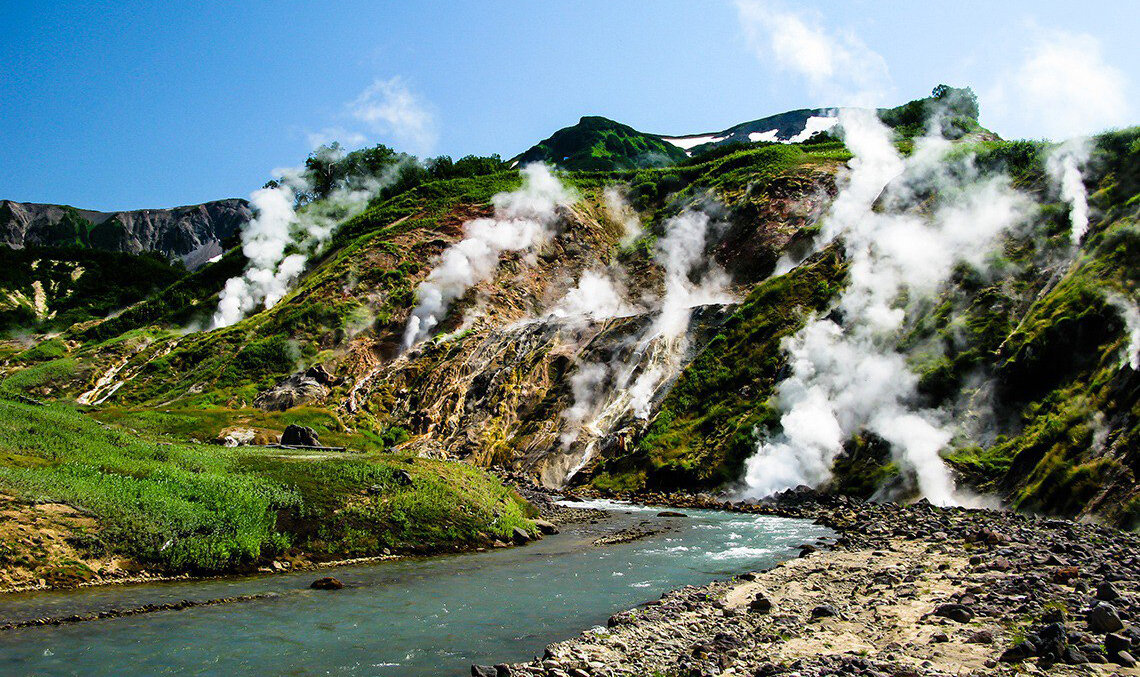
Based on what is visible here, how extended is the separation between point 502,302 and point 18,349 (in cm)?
6918

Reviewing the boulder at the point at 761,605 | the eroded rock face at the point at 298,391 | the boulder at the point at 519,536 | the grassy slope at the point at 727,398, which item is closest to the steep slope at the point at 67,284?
the eroded rock face at the point at 298,391

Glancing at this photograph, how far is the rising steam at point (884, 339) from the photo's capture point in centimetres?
3788

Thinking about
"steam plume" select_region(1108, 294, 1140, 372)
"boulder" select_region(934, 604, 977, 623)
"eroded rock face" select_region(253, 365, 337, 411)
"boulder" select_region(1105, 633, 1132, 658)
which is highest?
"steam plume" select_region(1108, 294, 1140, 372)

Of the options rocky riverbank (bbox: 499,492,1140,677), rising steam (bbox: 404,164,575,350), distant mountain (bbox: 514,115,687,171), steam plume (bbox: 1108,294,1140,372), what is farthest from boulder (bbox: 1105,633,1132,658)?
distant mountain (bbox: 514,115,687,171)

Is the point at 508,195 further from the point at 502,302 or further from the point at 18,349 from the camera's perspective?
the point at 18,349

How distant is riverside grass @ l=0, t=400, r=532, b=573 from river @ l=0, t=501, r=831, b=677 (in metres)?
1.36

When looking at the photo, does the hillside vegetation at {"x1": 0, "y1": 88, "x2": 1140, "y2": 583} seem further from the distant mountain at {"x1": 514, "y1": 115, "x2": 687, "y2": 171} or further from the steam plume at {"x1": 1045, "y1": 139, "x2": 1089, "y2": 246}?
the distant mountain at {"x1": 514, "y1": 115, "x2": 687, "y2": 171}

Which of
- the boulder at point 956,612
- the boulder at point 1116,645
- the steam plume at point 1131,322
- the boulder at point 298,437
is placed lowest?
the boulder at point 956,612

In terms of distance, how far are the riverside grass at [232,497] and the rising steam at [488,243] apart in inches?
1939

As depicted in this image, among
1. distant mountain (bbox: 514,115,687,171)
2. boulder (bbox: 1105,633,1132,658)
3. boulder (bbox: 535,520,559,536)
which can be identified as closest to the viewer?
boulder (bbox: 1105,633,1132,658)

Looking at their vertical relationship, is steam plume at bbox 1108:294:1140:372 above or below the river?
above

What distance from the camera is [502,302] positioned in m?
79.2

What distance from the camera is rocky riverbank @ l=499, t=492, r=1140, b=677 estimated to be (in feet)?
31.8

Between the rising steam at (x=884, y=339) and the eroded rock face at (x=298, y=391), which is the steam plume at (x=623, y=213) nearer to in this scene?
the rising steam at (x=884, y=339)
